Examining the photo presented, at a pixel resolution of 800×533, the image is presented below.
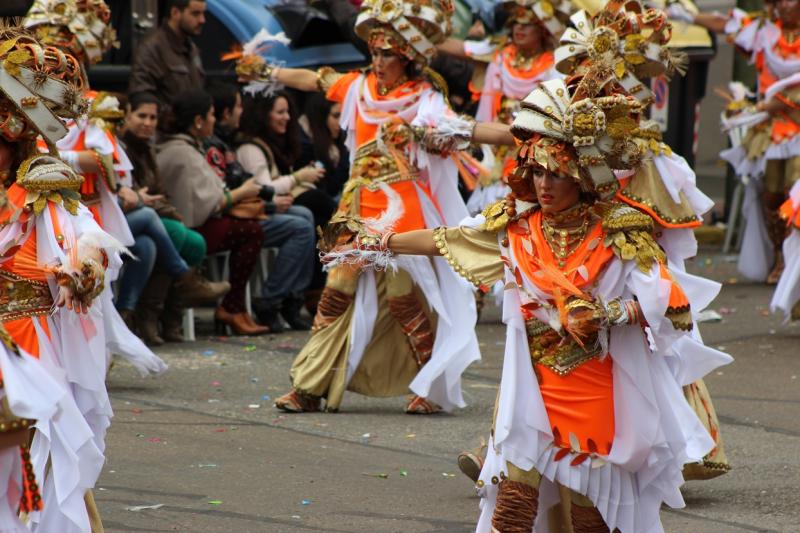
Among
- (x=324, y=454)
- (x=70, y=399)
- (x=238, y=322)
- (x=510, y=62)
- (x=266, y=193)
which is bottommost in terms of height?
(x=238, y=322)

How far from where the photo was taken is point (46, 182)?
534 cm

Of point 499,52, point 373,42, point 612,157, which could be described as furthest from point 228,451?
point 499,52

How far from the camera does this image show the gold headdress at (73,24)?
28.5 ft

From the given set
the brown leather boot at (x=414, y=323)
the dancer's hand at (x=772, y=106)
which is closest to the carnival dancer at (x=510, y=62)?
the brown leather boot at (x=414, y=323)

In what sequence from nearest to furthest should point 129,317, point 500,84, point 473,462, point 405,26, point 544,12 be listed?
point 473,462 < point 405,26 < point 129,317 < point 544,12 < point 500,84

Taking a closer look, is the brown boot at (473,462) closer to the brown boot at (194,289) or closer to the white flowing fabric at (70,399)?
the white flowing fabric at (70,399)

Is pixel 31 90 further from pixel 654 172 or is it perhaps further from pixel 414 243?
pixel 654 172

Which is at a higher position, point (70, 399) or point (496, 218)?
point (496, 218)

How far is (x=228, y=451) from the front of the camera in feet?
24.7

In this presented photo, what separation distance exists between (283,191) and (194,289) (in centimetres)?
113

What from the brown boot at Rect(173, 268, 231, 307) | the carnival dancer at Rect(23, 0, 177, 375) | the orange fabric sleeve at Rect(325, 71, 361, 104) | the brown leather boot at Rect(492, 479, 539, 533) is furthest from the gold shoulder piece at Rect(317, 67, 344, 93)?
the brown leather boot at Rect(492, 479, 539, 533)

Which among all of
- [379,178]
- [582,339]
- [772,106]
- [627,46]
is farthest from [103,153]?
[772,106]

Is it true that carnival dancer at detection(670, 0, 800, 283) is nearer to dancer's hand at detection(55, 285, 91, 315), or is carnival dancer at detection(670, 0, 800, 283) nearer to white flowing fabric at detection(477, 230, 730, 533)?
white flowing fabric at detection(477, 230, 730, 533)

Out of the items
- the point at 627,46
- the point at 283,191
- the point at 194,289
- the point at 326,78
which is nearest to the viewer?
the point at 627,46
